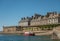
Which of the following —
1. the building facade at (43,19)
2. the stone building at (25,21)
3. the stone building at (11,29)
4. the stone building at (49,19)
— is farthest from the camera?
the stone building at (25,21)

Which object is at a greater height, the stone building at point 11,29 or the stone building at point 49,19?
the stone building at point 49,19

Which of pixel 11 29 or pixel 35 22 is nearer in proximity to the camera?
pixel 11 29

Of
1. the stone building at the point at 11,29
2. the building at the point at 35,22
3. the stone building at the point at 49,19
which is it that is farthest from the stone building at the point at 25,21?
the stone building at the point at 11,29

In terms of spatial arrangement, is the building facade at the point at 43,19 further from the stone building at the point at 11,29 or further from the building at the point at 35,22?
Result: the stone building at the point at 11,29

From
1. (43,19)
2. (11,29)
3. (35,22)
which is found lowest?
(11,29)

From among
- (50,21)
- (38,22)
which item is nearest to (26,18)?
(38,22)

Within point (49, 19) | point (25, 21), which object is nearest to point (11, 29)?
point (25, 21)

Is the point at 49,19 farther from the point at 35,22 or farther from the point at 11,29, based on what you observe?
the point at 11,29

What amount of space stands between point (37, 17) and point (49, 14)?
13.5 m

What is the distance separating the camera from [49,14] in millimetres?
121188

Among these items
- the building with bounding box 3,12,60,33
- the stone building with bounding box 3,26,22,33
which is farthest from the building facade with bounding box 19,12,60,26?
the stone building with bounding box 3,26,22,33

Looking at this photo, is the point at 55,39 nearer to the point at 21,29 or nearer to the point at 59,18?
the point at 59,18

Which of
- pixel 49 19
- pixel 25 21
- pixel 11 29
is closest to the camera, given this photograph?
pixel 49 19

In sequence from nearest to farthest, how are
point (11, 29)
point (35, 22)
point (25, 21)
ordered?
point (11, 29)
point (35, 22)
point (25, 21)
